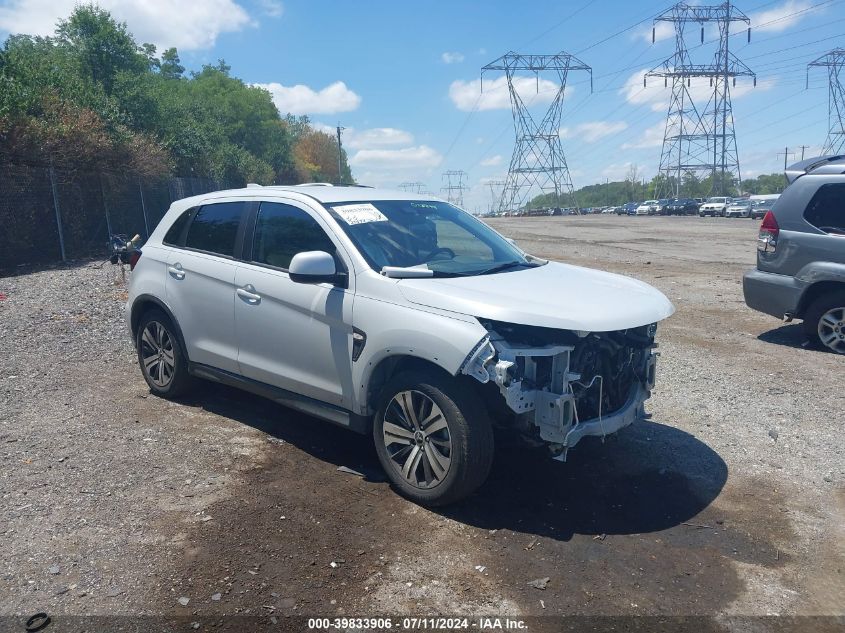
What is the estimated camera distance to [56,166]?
687 inches

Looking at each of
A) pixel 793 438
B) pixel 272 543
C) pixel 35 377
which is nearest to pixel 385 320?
pixel 272 543

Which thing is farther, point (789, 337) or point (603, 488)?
point (789, 337)

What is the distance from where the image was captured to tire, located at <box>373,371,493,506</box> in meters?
3.87

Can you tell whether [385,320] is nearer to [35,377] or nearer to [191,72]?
[35,377]

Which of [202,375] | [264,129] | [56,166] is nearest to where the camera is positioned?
[202,375]

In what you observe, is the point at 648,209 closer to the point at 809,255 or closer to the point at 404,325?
the point at 809,255

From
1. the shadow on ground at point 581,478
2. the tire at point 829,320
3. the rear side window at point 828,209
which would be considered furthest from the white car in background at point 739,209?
the shadow on ground at point 581,478

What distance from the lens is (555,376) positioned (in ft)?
12.7

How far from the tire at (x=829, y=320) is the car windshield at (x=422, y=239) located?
4288 mm

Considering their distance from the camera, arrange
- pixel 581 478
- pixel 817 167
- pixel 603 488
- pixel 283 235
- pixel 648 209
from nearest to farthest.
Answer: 1. pixel 603 488
2. pixel 581 478
3. pixel 283 235
4. pixel 817 167
5. pixel 648 209

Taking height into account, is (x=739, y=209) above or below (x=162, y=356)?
below

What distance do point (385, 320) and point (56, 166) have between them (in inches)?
647

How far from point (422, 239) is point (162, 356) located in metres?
2.68

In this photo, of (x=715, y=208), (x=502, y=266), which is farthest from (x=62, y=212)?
(x=715, y=208)
